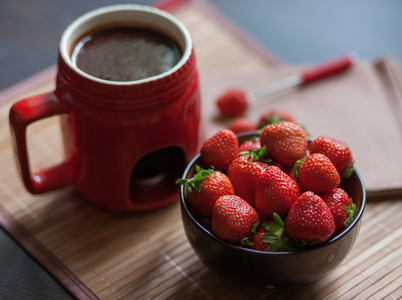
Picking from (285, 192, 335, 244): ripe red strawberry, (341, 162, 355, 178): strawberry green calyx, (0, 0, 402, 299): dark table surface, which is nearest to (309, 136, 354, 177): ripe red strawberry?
(341, 162, 355, 178): strawberry green calyx

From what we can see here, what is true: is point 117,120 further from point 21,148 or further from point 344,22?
point 344,22

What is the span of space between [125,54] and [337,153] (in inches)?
16.0

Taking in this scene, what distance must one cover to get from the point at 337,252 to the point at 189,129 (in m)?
0.34

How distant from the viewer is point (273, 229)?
0.81 meters

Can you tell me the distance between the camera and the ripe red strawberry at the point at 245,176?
0.87 m

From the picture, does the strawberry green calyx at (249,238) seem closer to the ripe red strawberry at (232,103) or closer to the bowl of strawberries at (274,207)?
the bowl of strawberries at (274,207)

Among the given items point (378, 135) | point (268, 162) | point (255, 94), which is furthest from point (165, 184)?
point (378, 135)

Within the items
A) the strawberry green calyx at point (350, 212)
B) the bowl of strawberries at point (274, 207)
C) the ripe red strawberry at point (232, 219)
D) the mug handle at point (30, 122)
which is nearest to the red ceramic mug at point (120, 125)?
the mug handle at point (30, 122)

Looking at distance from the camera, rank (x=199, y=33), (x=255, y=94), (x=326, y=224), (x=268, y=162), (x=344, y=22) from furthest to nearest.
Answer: (x=344, y=22) < (x=199, y=33) < (x=255, y=94) < (x=268, y=162) < (x=326, y=224)

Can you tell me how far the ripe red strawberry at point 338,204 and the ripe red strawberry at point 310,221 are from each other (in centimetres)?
3

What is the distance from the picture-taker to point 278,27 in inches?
62.7

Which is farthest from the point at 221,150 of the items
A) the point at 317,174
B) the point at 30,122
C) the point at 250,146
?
the point at 30,122

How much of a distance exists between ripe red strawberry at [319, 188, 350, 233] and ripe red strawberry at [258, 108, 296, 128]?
29cm

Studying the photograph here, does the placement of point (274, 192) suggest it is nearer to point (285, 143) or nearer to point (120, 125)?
point (285, 143)
